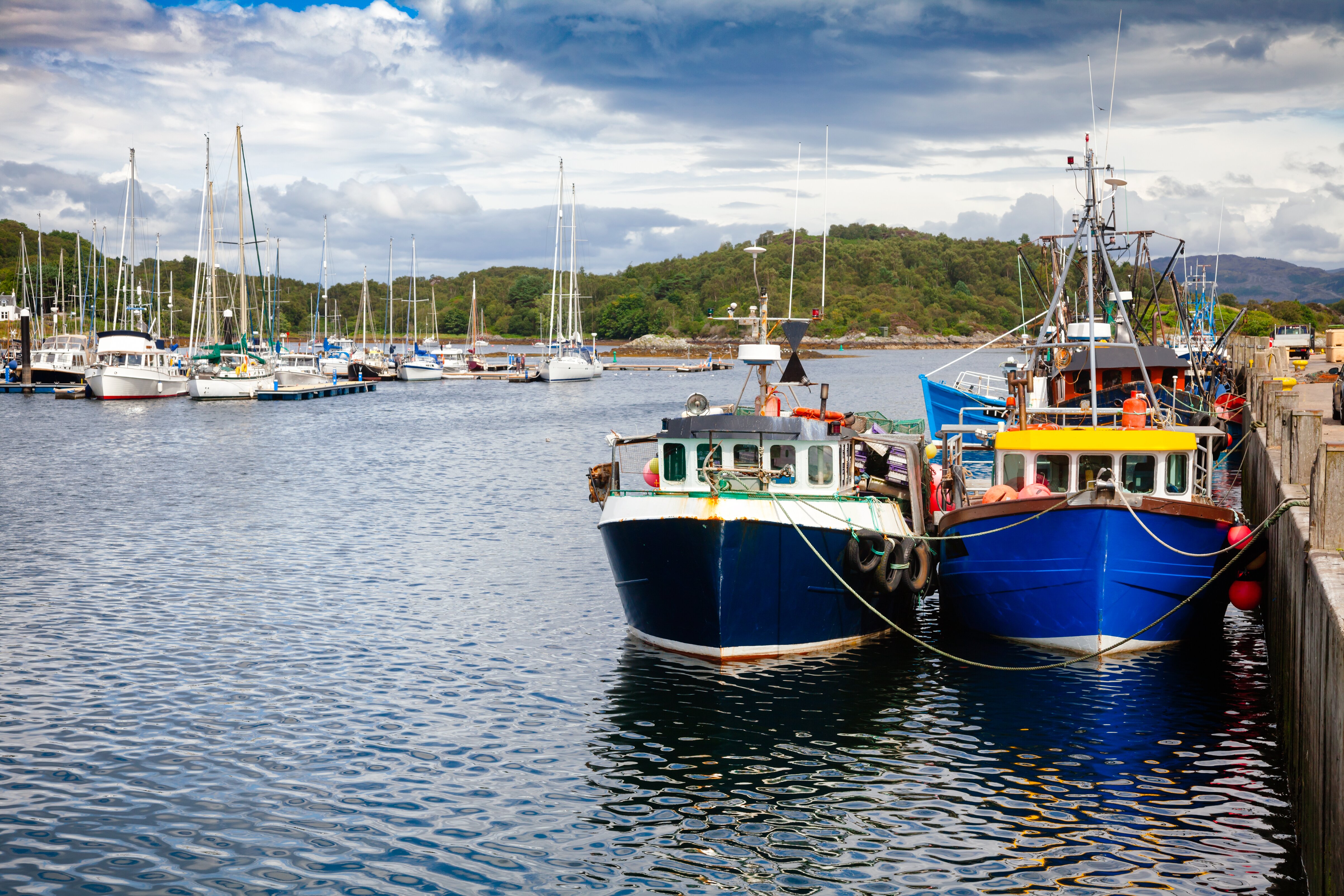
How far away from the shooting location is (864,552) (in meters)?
21.1

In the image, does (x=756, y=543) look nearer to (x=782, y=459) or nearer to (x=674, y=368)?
(x=782, y=459)

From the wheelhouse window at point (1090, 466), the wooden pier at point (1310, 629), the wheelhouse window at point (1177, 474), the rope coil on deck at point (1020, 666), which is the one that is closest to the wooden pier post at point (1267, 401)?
the wooden pier at point (1310, 629)

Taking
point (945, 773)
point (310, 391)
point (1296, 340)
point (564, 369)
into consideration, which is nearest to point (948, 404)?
point (945, 773)

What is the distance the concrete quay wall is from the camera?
10.3 metres

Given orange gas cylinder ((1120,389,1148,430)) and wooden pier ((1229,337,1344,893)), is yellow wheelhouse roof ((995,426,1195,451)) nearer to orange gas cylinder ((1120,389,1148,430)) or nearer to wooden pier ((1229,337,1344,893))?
orange gas cylinder ((1120,389,1148,430))

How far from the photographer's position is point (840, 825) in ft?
47.8

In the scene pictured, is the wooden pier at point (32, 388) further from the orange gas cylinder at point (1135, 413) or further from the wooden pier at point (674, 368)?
the orange gas cylinder at point (1135, 413)

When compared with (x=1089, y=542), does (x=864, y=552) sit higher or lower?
lower

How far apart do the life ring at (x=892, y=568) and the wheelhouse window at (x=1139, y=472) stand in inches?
173

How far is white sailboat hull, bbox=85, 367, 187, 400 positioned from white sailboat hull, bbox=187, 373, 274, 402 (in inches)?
87.8

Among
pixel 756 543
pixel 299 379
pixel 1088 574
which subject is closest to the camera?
pixel 756 543

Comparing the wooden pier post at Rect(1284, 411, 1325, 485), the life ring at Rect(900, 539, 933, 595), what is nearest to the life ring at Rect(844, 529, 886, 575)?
the life ring at Rect(900, 539, 933, 595)

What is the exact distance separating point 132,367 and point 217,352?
22.4ft

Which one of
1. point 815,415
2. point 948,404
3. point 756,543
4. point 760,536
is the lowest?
point 756,543
